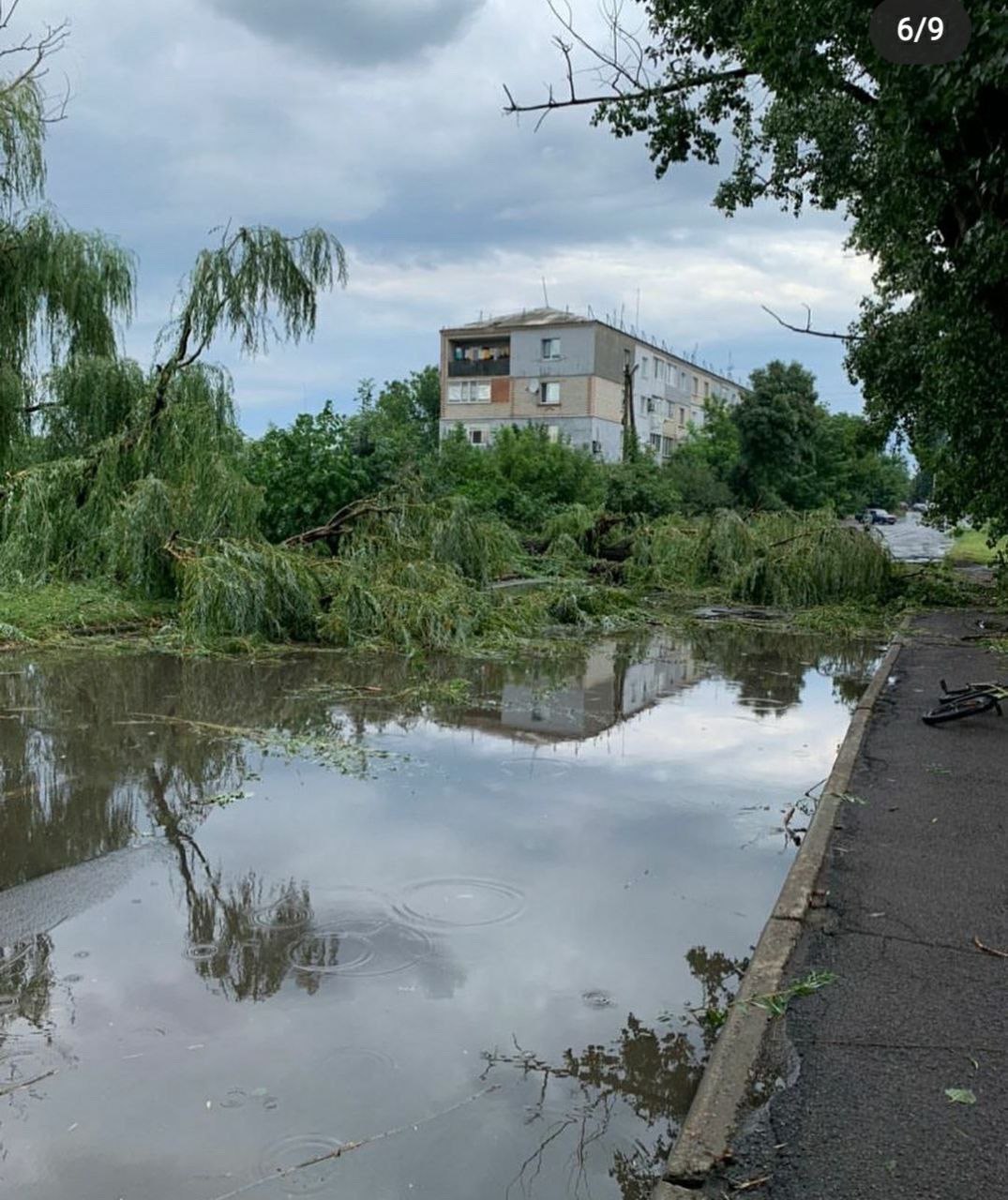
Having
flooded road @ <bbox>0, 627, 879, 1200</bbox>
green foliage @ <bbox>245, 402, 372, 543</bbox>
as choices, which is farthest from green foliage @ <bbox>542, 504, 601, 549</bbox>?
flooded road @ <bbox>0, 627, 879, 1200</bbox>

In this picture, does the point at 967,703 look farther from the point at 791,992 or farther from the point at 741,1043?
the point at 741,1043

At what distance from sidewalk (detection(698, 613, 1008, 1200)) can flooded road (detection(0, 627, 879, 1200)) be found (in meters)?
0.39

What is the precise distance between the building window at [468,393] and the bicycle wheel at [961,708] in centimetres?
6297

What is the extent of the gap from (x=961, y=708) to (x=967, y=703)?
126 millimetres

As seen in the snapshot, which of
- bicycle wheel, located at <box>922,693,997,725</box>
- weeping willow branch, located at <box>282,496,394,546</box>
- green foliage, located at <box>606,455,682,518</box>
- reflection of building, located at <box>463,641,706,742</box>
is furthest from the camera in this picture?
green foliage, located at <box>606,455,682,518</box>

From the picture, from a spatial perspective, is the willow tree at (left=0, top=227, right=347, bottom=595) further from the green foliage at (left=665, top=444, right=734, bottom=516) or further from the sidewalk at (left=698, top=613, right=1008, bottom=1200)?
the green foliage at (left=665, top=444, right=734, bottom=516)

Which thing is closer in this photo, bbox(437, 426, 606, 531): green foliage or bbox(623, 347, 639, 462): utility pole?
bbox(437, 426, 606, 531): green foliage

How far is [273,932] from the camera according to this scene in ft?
15.7

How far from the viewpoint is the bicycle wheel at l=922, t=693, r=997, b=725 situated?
9289mm

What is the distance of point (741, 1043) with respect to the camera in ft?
12.2

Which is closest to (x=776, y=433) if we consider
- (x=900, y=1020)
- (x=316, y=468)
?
(x=316, y=468)

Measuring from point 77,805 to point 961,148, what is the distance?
817 cm

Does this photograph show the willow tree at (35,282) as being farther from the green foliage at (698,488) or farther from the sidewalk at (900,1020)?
the green foliage at (698,488)

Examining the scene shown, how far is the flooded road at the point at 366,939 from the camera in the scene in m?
3.28
